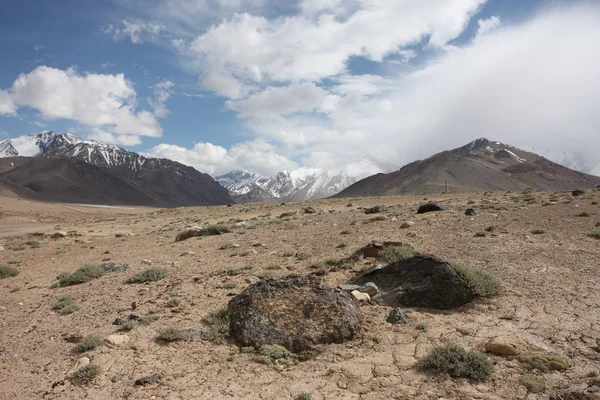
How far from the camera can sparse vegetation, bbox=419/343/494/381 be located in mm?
5816

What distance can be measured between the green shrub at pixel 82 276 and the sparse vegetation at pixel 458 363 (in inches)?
412

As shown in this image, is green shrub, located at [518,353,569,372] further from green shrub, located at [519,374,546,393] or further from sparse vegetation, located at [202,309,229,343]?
sparse vegetation, located at [202,309,229,343]

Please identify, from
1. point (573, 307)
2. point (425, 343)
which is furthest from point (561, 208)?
point (425, 343)

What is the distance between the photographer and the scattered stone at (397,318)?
24.9ft

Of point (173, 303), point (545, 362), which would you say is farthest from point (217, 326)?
point (545, 362)

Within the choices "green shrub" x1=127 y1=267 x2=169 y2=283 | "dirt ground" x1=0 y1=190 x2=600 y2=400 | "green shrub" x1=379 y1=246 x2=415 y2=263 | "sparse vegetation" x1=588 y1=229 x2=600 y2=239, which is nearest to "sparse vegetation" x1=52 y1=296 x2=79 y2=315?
"dirt ground" x1=0 y1=190 x2=600 y2=400

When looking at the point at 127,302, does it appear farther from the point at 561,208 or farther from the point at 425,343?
the point at 561,208

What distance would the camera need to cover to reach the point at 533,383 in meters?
5.46

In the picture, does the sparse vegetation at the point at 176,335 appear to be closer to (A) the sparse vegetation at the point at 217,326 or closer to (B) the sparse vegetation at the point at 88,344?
(A) the sparse vegetation at the point at 217,326

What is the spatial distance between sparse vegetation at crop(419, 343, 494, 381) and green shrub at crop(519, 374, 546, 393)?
44 centimetres

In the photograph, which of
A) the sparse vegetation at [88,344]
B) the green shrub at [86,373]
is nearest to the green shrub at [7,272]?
the sparse vegetation at [88,344]

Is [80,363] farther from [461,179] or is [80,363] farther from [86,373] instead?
[461,179]

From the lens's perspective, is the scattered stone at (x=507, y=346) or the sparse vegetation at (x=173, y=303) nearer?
the scattered stone at (x=507, y=346)

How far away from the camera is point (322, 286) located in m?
7.88
